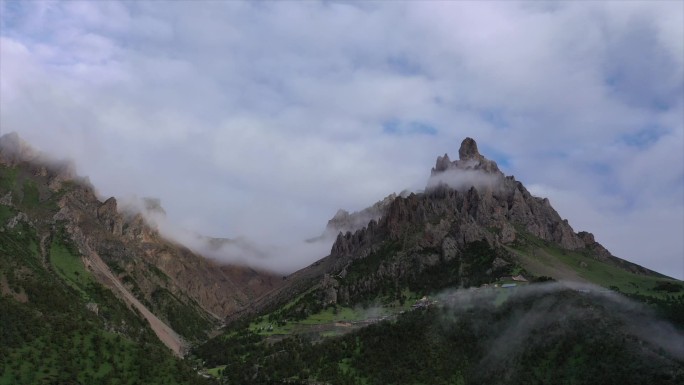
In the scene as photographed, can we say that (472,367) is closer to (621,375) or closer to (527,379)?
(527,379)

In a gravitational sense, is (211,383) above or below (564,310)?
below

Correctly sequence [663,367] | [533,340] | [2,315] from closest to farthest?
[663,367] → [2,315] → [533,340]

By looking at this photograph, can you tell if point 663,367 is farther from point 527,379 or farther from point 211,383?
point 211,383

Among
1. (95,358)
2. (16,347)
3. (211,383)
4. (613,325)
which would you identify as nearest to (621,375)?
(613,325)

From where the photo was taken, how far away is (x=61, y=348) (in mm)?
170250

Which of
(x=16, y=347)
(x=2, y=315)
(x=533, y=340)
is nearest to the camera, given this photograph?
(x=16, y=347)

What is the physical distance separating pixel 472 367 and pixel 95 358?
110234 millimetres

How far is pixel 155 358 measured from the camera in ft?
595

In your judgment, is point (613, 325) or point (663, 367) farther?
point (613, 325)

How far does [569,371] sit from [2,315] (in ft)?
511

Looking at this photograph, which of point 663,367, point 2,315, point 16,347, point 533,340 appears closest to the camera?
point 663,367

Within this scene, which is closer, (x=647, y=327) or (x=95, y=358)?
(x=95, y=358)

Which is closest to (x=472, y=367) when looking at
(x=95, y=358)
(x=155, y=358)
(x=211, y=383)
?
(x=211, y=383)

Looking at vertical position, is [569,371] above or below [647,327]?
below
